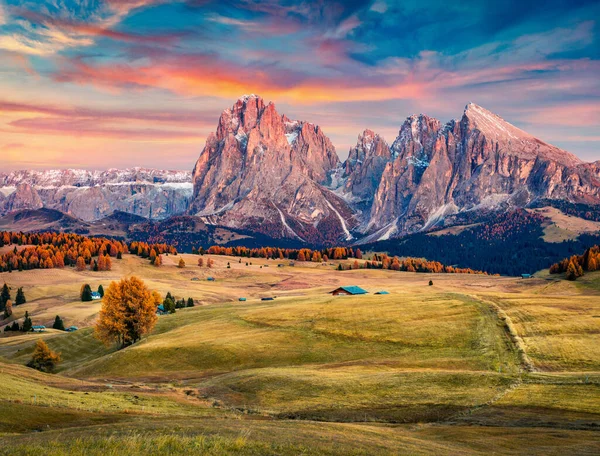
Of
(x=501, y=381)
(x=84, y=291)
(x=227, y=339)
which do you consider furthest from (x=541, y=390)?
(x=84, y=291)

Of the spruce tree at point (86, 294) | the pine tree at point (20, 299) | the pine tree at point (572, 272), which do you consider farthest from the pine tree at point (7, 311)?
the pine tree at point (572, 272)

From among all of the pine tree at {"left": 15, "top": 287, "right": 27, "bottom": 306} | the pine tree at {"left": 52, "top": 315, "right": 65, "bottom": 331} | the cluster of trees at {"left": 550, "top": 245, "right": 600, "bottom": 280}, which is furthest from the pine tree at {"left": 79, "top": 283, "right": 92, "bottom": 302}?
the cluster of trees at {"left": 550, "top": 245, "right": 600, "bottom": 280}

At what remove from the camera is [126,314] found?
101812mm

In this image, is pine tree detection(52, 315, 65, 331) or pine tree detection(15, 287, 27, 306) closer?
pine tree detection(52, 315, 65, 331)

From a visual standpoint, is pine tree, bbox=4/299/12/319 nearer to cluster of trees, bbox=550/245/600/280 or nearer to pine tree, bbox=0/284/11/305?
pine tree, bbox=0/284/11/305

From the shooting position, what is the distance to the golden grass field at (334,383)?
29.0 meters

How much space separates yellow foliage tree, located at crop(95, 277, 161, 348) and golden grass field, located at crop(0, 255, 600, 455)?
19.0ft

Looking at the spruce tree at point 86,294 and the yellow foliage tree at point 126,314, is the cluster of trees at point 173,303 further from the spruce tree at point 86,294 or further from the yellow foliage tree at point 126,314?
the yellow foliage tree at point 126,314

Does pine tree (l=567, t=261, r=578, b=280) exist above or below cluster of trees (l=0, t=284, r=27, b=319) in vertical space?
above

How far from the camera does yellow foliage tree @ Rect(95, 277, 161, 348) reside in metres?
100

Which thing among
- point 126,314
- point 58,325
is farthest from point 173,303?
point 126,314

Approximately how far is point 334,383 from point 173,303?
3833 inches

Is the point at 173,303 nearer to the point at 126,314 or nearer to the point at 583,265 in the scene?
the point at 126,314

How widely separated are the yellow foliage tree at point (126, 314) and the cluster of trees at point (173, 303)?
35.8 meters
